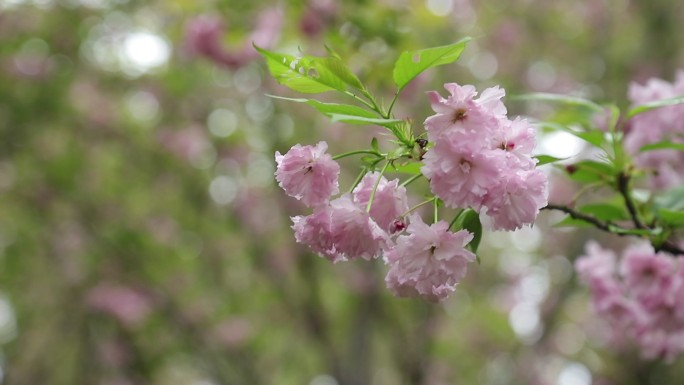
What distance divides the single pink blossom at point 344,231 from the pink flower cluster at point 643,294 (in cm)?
102

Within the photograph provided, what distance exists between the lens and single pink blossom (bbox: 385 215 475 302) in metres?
1.07

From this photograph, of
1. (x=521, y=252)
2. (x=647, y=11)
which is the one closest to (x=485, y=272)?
(x=521, y=252)

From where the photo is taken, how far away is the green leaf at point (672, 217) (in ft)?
4.52

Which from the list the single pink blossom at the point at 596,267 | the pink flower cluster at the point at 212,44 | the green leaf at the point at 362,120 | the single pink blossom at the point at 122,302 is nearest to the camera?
the green leaf at the point at 362,120

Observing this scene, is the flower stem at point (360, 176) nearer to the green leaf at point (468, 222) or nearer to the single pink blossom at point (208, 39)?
the green leaf at point (468, 222)

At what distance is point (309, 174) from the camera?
1095 millimetres

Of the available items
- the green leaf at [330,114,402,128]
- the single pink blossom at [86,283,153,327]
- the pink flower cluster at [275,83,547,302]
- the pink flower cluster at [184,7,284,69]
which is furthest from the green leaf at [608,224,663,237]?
the single pink blossom at [86,283,153,327]

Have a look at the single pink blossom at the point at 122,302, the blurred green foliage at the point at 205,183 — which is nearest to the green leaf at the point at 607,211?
the blurred green foliage at the point at 205,183

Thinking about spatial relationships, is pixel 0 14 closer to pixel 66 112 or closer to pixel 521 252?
pixel 66 112

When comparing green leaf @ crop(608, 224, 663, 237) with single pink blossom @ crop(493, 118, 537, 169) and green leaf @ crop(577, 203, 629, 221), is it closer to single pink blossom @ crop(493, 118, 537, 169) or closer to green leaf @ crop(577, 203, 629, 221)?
green leaf @ crop(577, 203, 629, 221)

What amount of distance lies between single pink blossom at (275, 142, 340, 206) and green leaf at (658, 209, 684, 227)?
0.71 m

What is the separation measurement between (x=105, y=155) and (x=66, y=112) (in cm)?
99

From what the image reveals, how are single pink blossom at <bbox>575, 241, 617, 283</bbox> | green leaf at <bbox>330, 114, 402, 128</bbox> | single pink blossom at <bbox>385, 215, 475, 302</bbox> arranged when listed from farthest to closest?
single pink blossom at <bbox>575, 241, 617, 283</bbox> → single pink blossom at <bbox>385, 215, 475, 302</bbox> → green leaf at <bbox>330, 114, 402, 128</bbox>

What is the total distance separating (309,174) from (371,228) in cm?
13
